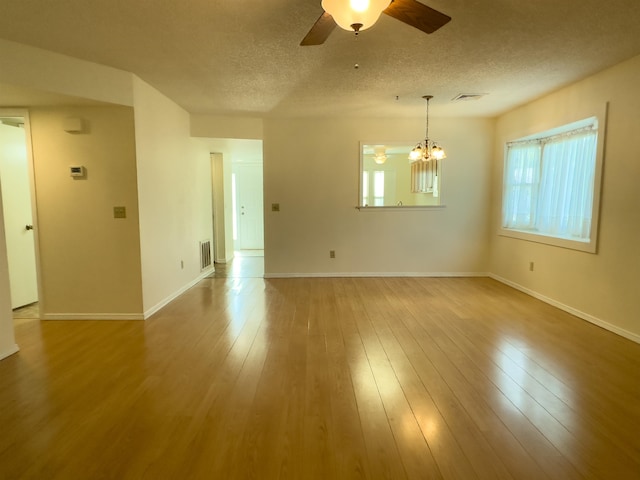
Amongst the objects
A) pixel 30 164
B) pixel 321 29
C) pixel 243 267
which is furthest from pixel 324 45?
pixel 243 267

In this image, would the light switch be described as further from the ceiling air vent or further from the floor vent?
the ceiling air vent

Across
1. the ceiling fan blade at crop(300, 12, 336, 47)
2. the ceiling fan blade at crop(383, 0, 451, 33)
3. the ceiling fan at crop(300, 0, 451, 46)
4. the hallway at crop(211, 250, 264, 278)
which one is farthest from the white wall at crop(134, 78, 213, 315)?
the ceiling fan blade at crop(383, 0, 451, 33)

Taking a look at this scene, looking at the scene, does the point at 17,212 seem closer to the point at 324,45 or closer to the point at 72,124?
the point at 72,124

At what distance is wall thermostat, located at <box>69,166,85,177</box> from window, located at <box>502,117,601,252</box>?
17.2 ft

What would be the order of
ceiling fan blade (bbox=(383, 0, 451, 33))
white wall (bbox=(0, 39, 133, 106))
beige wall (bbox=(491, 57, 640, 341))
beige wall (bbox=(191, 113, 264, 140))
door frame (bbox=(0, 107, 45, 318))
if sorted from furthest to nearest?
1. beige wall (bbox=(191, 113, 264, 140))
2. door frame (bbox=(0, 107, 45, 318))
3. beige wall (bbox=(491, 57, 640, 341))
4. white wall (bbox=(0, 39, 133, 106))
5. ceiling fan blade (bbox=(383, 0, 451, 33))

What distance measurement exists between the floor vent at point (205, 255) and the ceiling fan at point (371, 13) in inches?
171

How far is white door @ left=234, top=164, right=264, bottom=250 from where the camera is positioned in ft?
28.0

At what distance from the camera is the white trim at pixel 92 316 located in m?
3.64

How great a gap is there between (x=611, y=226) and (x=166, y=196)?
482cm

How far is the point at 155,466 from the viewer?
63.4 inches

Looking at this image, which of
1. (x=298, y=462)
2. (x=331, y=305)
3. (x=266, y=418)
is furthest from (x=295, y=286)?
(x=298, y=462)

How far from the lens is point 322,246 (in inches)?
219

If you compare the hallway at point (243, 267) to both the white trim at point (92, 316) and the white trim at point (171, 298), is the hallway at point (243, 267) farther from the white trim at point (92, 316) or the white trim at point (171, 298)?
the white trim at point (92, 316)

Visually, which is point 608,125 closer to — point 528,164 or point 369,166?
point 528,164
